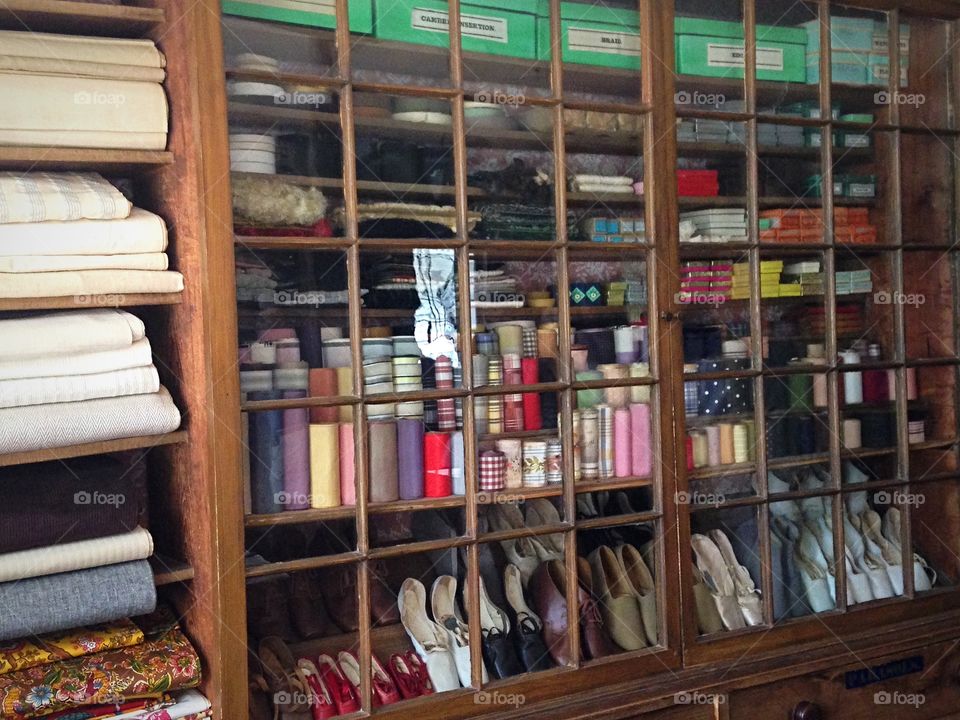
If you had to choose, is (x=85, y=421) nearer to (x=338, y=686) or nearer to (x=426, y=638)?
(x=338, y=686)

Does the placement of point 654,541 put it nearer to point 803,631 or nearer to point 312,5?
point 803,631

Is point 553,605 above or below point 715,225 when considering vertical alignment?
below

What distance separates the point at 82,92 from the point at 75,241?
0.32 meters

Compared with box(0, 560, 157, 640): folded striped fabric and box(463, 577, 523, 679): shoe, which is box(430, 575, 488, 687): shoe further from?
box(0, 560, 157, 640): folded striped fabric

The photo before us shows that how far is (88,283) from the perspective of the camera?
2.14m

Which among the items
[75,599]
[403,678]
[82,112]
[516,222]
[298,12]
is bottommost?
A: [403,678]

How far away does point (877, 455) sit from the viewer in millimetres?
3205

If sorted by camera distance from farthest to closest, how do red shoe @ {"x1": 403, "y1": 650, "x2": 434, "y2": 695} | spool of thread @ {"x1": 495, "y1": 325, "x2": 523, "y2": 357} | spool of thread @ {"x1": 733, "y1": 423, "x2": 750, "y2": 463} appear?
spool of thread @ {"x1": 733, "y1": 423, "x2": 750, "y2": 463} < spool of thread @ {"x1": 495, "y1": 325, "x2": 523, "y2": 357} < red shoe @ {"x1": 403, "y1": 650, "x2": 434, "y2": 695}

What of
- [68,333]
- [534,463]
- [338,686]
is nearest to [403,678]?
[338,686]

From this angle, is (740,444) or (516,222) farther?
(740,444)

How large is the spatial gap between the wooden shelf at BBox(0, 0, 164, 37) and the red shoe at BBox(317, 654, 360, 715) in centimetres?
147

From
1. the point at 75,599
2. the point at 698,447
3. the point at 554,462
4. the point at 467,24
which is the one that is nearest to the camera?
the point at 75,599

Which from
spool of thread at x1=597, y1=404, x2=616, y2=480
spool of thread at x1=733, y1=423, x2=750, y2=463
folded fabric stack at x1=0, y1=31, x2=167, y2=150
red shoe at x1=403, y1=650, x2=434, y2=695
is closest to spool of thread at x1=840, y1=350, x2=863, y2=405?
spool of thread at x1=733, y1=423, x2=750, y2=463

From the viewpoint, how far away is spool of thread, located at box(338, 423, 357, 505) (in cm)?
236
